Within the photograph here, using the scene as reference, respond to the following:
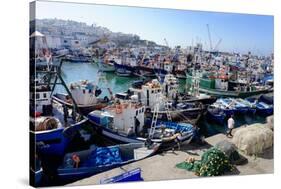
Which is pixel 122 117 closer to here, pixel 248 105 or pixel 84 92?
pixel 84 92

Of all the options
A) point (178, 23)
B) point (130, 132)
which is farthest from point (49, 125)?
point (178, 23)

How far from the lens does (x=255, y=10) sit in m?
6.23

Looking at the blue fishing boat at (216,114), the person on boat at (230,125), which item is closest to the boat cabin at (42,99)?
the blue fishing boat at (216,114)

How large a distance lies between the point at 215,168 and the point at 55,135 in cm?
223

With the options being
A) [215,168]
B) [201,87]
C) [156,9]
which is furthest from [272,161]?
[156,9]

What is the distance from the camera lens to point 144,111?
221 inches

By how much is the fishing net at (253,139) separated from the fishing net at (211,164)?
1.16 ft

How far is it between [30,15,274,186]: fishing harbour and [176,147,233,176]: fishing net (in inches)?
0.6

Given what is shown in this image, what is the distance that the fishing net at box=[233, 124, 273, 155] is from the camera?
20.1 ft

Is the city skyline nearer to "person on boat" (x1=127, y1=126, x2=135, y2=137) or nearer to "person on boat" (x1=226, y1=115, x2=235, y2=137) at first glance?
"person on boat" (x1=226, y1=115, x2=235, y2=137)

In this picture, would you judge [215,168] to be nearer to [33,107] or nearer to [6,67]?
[33,107]

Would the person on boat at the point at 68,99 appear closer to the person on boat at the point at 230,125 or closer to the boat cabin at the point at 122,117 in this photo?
the boat cabin at the point at 122,117

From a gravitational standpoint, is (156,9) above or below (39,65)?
above

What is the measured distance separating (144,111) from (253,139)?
168cm
